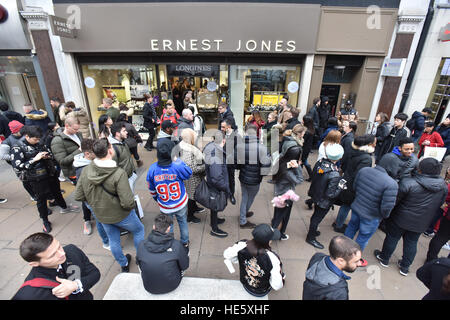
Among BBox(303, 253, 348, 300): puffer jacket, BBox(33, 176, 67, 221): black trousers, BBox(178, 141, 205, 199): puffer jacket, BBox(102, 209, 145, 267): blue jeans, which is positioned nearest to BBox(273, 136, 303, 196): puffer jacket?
BBox(178, 141, 205, 199): puffer jacket

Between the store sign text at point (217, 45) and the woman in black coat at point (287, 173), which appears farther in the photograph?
the store sign text at point (217, 45)

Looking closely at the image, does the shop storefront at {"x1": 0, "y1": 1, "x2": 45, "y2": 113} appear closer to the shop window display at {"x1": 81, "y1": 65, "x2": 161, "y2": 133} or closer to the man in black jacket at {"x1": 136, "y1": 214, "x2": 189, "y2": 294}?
the shop window display at {"x1": 81, "y1": 65, "x2": 161, "y2": 133}

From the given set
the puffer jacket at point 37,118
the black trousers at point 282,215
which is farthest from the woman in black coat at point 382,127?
the puffer jacket at point 37,118

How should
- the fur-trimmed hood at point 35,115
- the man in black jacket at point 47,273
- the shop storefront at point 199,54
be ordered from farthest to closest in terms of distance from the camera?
the shop storefront at point 199,54 → the fur-trimmed hood at point 35,115 → the man in black jacket at point 47,273

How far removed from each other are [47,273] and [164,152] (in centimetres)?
172

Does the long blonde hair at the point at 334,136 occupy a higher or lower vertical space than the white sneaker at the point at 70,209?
higher

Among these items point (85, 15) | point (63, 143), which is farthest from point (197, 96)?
point (63, 143)

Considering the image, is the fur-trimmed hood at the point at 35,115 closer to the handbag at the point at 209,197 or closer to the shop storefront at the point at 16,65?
the shop storefront at the point at 16,65

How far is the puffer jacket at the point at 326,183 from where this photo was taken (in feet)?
11.4

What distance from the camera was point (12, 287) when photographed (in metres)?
3.28

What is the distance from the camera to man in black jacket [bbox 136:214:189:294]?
7.87 feet

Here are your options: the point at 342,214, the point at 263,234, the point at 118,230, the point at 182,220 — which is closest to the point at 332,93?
the point at 342,214

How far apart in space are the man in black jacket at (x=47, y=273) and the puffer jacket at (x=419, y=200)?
406cm
